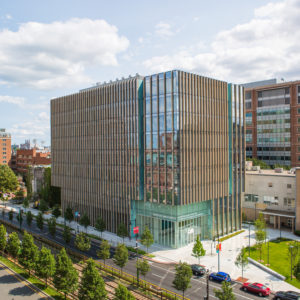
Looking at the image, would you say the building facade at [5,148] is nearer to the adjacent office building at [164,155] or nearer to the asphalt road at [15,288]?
the adjacent office building at [164,155]

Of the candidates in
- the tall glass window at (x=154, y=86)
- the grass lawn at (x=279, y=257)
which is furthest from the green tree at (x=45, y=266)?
the tall glass window at (x=154, y=86)

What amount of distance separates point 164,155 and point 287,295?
31.0 metres

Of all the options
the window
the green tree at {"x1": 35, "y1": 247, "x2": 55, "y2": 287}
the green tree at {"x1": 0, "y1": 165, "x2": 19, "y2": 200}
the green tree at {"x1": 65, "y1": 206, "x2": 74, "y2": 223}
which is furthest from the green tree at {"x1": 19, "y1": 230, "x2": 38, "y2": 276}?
the green tree at {"x1": 0, "y1": 165, "x2": 19, "y2": 200}

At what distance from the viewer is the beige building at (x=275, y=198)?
71.3 metres

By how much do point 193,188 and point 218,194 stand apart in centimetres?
917

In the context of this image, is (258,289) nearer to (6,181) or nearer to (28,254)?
(28,254)

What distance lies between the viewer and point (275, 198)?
77.7m

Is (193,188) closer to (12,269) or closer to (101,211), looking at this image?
(101,211)

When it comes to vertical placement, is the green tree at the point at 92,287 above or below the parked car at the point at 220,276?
above

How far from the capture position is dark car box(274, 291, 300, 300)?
38.1m

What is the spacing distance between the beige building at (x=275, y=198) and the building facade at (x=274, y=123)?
3955 centimetres

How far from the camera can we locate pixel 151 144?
6206 centimetres

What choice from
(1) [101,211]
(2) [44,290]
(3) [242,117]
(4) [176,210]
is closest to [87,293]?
(2) [44,290]

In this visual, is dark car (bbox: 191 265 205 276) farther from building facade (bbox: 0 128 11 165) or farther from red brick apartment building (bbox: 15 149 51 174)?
building facade (bbox: 0 128 11 165)
